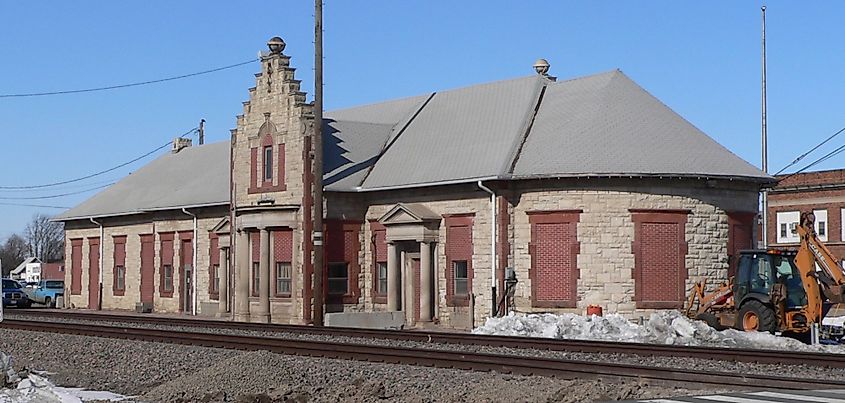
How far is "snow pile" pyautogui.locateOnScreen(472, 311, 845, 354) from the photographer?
86.0 feet

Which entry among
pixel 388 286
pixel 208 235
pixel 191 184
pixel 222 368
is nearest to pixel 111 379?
pixel 222 368

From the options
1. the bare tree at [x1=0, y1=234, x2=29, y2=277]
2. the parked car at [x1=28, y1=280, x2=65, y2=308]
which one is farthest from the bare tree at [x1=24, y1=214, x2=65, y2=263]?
the parked car at [x1=28, y1=280, x2=65, y2=308]

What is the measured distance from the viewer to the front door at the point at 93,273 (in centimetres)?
5803

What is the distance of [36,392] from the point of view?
16.9 metres

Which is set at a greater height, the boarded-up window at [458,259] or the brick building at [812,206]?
the brick building at [812,206]

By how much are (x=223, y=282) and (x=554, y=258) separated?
1642 cm

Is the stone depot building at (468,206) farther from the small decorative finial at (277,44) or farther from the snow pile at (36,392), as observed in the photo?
the snow pile at (36,392)

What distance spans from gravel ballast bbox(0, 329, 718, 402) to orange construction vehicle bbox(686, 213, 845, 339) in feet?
39.2

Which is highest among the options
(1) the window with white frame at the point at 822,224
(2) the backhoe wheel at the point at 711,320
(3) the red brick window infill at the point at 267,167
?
(3) the red brick window infill at the point at 267,167

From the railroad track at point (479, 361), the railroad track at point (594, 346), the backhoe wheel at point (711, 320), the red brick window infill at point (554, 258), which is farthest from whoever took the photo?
the red brick window infill at point (554, 258)

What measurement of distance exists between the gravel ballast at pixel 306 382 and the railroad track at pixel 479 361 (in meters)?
0.51

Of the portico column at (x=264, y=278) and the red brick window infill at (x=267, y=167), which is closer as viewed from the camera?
the portico column at (x=264, y=278)

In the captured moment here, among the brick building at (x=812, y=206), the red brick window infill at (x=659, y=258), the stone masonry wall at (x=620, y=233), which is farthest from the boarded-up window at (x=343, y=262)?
the brick building at (x=812, y=206)

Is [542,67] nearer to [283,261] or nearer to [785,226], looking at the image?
[283,261]
